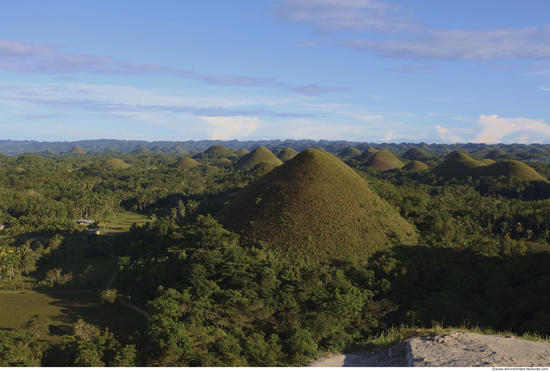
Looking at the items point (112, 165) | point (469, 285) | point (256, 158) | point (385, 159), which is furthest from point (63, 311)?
point (385, 159)

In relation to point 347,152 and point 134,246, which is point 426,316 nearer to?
point 134,246

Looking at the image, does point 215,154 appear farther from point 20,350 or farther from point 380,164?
point 20,350

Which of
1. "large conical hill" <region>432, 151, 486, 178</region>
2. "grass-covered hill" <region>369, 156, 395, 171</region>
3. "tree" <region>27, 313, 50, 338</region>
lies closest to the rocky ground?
"tree" <region>27, 313, 50, 338</region>

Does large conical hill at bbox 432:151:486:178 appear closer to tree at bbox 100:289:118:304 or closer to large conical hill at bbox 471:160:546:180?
large conical hill at bbox 471:160:546:180

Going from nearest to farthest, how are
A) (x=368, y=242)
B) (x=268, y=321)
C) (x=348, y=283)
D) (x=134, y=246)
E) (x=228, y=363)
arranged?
(x=228, y=363) → (x=268, y=321) → (x=348, y=283) → (x=368, y=242) → (x=134, y=246)

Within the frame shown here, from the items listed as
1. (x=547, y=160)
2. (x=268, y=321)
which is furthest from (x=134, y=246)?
(x=547, y=160)
